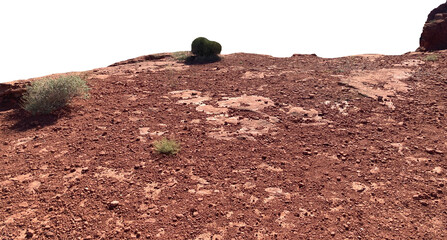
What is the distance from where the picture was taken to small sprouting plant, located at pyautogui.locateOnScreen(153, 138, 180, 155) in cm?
477

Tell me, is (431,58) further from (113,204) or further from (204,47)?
(113,204)

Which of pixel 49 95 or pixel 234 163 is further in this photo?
pixel 49 95

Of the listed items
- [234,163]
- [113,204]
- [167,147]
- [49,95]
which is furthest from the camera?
[49,95]

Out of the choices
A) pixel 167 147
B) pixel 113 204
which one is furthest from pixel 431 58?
pixel 113 204

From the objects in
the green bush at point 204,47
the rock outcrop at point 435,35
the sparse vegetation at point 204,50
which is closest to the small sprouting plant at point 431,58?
the rock outcrop at point 435,35

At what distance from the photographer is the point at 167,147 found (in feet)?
15.7

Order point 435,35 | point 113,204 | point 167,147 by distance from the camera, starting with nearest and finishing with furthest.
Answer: point 113,204
point 167,147
point 435,35

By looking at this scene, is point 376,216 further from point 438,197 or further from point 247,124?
point 247,124

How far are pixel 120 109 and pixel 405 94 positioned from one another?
22.2 ft

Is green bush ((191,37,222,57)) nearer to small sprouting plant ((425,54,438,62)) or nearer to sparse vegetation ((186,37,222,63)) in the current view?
sparse vegetation ((186,37,222,63))

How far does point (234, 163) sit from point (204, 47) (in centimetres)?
848

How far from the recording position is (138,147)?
5008 millimetres

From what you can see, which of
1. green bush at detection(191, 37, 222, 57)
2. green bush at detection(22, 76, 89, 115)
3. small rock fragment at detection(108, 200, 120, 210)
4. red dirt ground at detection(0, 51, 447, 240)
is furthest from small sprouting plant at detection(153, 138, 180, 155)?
green bush at detection(191, 37, 222, 57)

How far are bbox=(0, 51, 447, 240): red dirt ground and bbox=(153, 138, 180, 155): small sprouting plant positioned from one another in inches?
4.4
